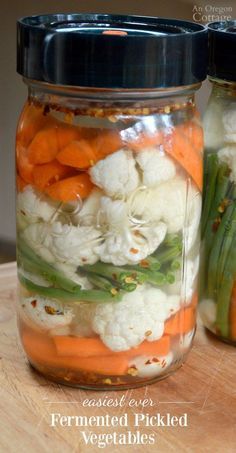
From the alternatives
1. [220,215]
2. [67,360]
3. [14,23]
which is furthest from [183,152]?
[14,23]

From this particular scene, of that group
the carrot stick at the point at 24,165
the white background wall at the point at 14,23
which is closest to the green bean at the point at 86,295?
the carrot stick at the point at 24,165

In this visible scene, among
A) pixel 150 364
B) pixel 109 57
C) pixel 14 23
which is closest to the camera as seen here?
pixel 109 57

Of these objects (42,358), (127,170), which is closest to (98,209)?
(127,170)

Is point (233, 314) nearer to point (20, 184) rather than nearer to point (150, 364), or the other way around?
point (150, 364)

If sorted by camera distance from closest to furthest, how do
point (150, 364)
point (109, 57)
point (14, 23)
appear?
point (109, 57) < point (150, 364) < point (14, 23)

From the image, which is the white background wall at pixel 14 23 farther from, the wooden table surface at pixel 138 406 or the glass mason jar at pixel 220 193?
the wooden table surface at pixel 138 406

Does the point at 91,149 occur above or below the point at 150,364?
above

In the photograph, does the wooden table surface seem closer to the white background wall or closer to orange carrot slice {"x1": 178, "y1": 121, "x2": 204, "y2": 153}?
orange carrot slice {"x1": 178, "y1": 121, "x2": 204, "y2": 153}
